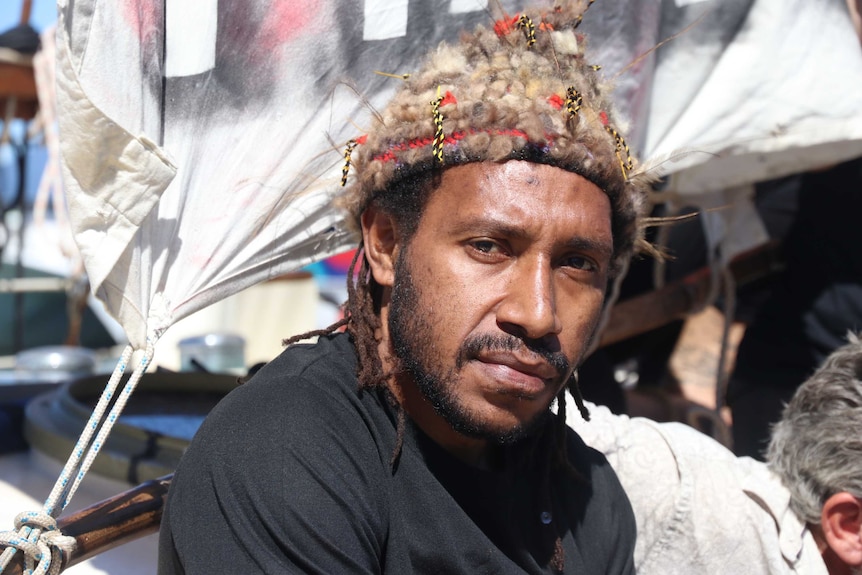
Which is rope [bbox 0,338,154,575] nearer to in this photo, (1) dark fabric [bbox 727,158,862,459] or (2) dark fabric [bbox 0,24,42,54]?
(1) dark fabric [bbox 727,158,862,459]

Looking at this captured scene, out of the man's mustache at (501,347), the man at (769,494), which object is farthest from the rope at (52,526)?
the man at (769,494)

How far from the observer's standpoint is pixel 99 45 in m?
1.22

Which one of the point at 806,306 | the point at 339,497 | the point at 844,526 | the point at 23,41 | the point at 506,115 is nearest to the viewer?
the point at 339,497

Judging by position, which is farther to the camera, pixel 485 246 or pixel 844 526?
pixel 844 526

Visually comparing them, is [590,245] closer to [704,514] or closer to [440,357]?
[440,357]

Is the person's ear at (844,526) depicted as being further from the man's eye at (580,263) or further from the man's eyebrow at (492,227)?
the man's eyebrow at (492,227)

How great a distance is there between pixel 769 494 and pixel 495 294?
35.1 inches

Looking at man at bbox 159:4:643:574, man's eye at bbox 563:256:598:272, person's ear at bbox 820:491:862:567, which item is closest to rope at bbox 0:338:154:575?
man at bbox 159:4:643:574

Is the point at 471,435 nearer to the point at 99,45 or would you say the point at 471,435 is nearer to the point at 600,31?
the point at 99,45

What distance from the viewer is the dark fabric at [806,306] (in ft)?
8.62

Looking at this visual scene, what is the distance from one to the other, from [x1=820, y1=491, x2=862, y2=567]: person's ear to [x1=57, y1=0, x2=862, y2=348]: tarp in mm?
758

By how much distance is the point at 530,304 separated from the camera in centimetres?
121

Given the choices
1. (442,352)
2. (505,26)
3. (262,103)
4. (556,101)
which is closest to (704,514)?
(442,352)

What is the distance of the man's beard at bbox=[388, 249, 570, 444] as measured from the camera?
1220 mm
